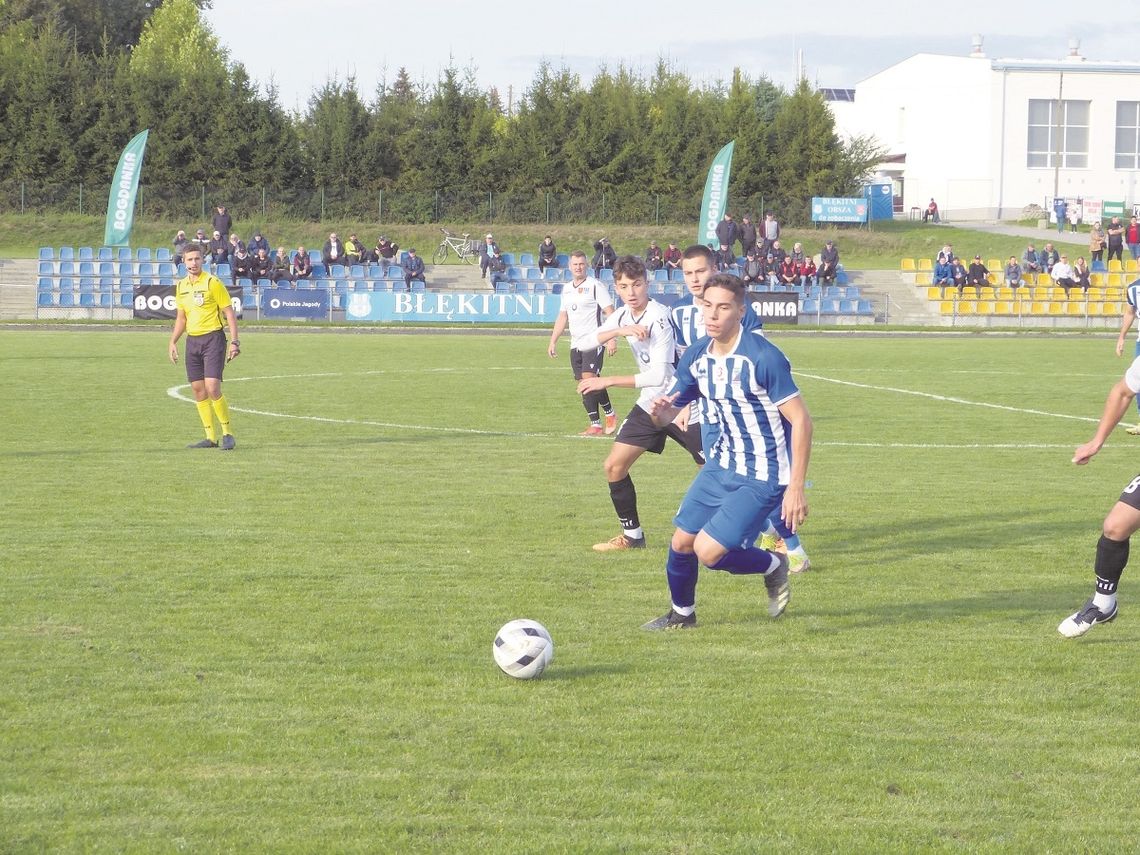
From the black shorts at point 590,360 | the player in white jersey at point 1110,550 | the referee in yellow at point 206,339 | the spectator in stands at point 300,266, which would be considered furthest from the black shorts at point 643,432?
the spectator in stands at point 300,266

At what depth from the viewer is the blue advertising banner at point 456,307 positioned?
40125 millimetres

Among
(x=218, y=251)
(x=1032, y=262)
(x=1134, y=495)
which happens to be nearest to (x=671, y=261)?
(x=1032, y=262)

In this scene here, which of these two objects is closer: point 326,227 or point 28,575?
point 28,575

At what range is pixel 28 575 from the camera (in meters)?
8.26

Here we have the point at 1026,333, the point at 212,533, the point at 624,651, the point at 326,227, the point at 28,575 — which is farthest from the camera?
the point at 326,227

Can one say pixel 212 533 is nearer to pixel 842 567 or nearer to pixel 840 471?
pixel 842 567

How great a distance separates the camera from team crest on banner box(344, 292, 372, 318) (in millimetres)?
39875

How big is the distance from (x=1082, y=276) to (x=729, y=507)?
40101 millimetres

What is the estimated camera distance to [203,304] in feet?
48.4

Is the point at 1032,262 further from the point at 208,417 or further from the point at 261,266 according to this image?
the point at 208,417

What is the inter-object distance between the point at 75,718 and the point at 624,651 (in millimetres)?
2556

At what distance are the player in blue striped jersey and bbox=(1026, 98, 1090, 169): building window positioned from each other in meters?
70.6

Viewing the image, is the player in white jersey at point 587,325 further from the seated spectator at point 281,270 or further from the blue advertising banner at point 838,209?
the blue advertising banner at point 838,209

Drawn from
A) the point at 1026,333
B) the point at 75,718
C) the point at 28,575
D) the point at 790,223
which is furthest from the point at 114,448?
the point at 790,223
